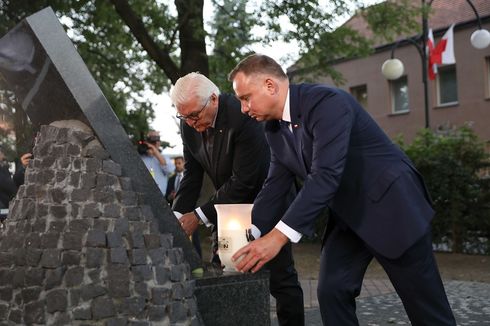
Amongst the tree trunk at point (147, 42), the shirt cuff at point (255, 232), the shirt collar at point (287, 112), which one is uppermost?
the tree trunk at point (147, 42)

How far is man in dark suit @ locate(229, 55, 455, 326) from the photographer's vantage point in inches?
140

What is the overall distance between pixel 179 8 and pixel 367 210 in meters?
11.4

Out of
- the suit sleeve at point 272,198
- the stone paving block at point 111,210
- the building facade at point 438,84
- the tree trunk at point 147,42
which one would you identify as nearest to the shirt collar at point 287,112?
the suit sleeve at point 272,198

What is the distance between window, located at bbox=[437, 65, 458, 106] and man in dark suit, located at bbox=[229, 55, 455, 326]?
26178mm

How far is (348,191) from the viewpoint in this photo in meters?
3.77

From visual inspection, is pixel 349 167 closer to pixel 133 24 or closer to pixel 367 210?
pixel 367 210

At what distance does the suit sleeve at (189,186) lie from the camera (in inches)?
222

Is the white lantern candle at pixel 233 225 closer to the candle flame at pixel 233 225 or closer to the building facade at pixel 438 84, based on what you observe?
the candle flame at pixel 233 225

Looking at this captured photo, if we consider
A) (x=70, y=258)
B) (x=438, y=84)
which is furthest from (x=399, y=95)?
(x=70, y=258)

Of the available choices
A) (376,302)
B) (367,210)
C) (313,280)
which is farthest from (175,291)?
(313,280)

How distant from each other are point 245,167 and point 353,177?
4.47ft

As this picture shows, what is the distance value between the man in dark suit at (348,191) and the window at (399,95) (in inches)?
1091

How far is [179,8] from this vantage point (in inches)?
572

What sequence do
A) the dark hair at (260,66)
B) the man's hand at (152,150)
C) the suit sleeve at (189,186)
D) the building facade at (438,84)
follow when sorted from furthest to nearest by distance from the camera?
1. the building facade at (438,84)
2. the man's hand at (152,150)
3. the suit sleeve at (189,186)
4. the dark hair at (260,66)
